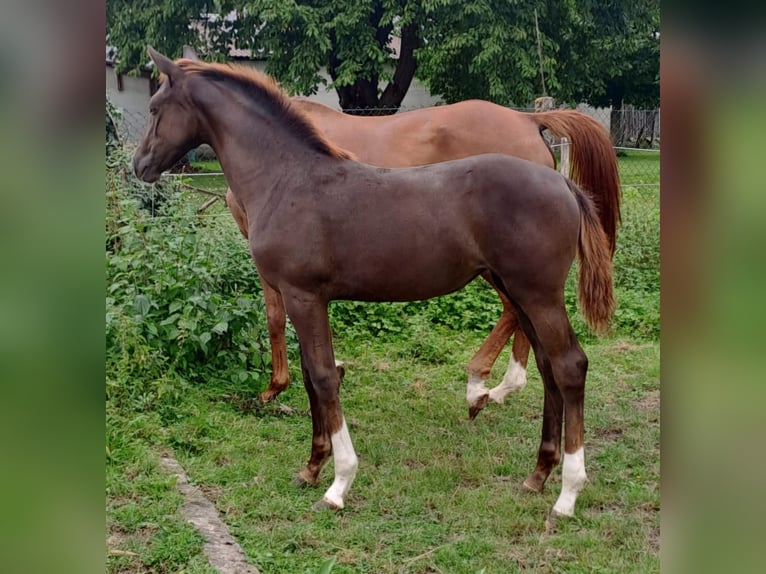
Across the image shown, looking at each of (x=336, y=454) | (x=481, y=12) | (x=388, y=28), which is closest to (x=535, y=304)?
(x=336, y=454)

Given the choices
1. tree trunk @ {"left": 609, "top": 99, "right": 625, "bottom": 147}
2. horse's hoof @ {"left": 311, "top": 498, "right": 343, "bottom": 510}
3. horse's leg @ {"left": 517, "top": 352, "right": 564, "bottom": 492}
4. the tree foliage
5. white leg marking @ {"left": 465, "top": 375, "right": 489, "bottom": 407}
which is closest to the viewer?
horse's hoof @ {"left": 311, "top": 498, "right": 343, "bottom": 510}

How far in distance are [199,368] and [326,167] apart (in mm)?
2328

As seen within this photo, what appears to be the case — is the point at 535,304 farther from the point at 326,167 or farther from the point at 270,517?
the point at 270,517

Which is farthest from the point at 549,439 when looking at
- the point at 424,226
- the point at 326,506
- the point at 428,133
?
the point at 428,133

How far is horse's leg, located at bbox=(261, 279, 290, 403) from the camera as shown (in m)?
5.19

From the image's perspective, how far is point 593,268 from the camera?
3.50 meters

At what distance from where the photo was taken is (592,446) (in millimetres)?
4445

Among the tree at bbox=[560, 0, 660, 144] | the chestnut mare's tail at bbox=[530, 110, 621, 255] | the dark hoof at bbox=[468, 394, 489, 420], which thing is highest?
the tree at bbox=[560, 0, 660, 144]

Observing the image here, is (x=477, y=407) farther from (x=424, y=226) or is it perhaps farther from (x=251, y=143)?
(x=251, y=143)

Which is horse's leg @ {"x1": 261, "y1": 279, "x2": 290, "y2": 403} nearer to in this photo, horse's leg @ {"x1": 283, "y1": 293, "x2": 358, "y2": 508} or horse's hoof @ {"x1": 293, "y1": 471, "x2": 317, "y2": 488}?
horse's hoof @ {"x1": 293, "y1": 471, "x2": 317, "y2": 488}

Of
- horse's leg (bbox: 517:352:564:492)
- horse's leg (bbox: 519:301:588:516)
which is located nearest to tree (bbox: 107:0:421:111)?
horse's leg (bbox: 517:352:564:492)

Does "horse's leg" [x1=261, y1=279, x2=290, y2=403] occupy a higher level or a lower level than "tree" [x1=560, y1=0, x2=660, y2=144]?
lower

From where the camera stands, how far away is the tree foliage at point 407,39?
48.9ft

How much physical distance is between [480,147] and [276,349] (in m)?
2.08
